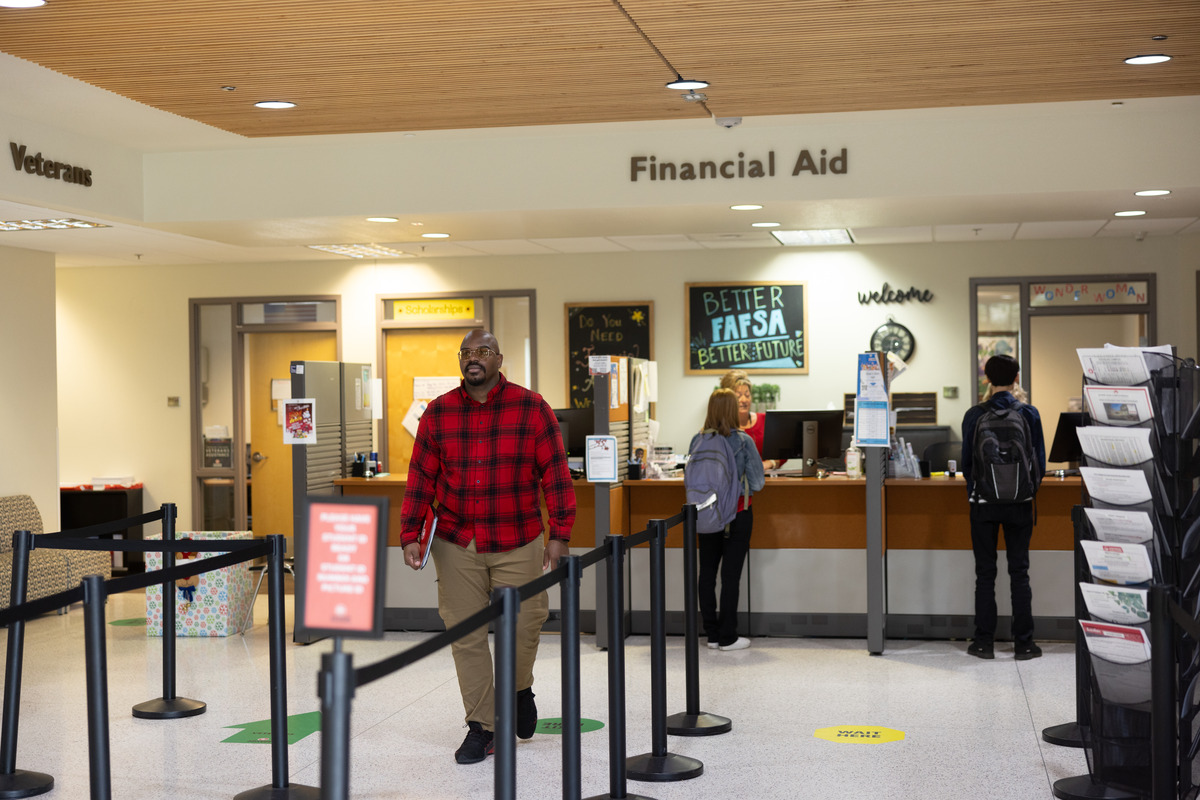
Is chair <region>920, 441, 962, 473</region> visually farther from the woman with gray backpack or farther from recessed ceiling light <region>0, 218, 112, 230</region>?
recessed ceiling light <region>0, 218, 112, 230</region>

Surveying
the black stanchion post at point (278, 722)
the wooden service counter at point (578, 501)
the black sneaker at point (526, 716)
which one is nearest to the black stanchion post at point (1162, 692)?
A: the black sneaker at point (526, 716)

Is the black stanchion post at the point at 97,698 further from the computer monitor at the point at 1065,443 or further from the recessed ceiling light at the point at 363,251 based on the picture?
the recessed ceiling light at the point at 363,251

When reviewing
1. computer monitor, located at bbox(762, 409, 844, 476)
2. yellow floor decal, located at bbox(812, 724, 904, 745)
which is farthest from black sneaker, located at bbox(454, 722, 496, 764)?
computer monitor, located at bbox(762, 409, 844, 476)

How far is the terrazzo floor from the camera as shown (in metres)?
4.49

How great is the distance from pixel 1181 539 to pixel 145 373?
988 centimetres

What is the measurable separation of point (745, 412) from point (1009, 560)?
77.5 inches

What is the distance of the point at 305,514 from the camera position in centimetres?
267

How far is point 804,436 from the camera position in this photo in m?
7.73

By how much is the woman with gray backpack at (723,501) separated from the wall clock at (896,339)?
3910 mm

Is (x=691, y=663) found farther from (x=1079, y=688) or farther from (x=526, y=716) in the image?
(x=1079, y=688)

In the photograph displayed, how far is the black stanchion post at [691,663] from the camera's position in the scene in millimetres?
4879

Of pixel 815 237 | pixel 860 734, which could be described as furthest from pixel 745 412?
pixel 860 734

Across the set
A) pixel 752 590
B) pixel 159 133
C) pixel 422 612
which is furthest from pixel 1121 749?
pixel 159 133

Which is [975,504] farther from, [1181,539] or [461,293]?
[461,293]
